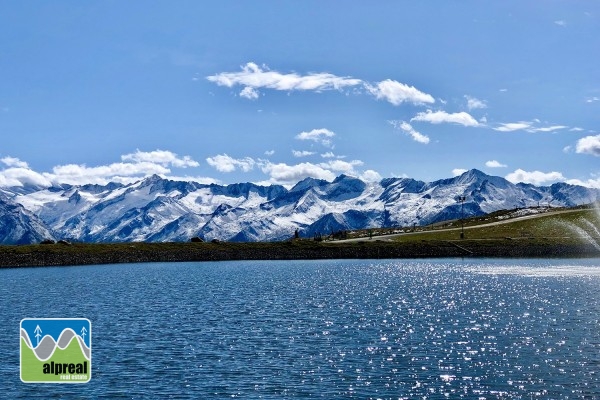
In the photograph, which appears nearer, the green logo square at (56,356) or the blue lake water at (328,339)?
the blue lake water at (328,339)

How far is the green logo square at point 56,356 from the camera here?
53625 mm

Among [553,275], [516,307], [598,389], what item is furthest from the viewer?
[553,275]

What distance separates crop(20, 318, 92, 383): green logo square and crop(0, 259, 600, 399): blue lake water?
4.28ft

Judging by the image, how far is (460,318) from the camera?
85.2m

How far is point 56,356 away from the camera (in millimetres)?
56094

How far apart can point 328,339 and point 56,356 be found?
29.0 m

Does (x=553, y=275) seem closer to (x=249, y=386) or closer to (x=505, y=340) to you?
(x=505, y=340)

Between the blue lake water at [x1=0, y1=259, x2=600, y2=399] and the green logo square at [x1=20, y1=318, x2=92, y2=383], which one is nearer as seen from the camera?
the blue lake water at [x1=0, y1=259, x2=600, y2=399]

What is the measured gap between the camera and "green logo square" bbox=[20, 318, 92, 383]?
176 feet

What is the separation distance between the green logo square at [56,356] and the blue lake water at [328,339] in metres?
1.30

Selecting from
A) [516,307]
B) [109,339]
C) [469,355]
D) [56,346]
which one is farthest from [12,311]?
[516,307]

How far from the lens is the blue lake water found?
49844mm

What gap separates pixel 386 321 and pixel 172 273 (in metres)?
113

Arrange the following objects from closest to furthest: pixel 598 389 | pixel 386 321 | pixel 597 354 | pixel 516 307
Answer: pixel 598 389
pixel 597 354
pixel 386 321
pixel 516 307
